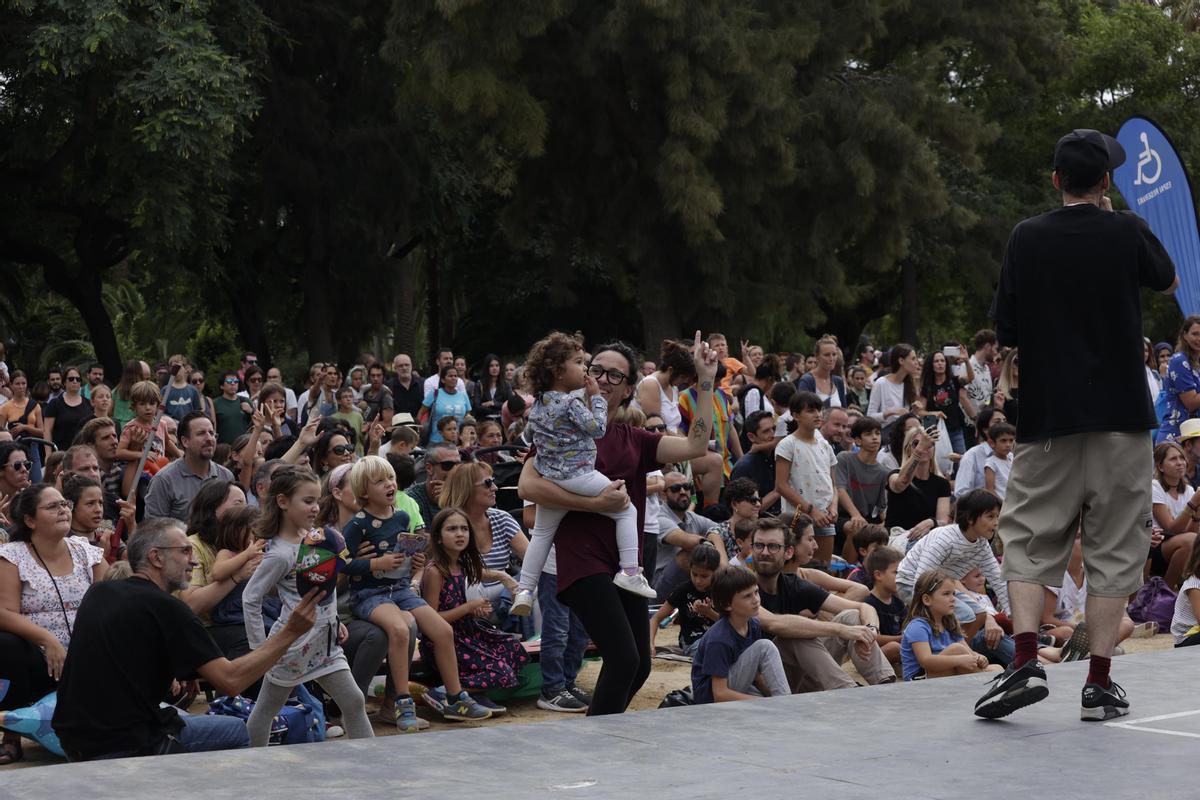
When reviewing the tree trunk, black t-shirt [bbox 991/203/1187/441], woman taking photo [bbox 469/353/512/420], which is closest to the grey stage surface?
black t-shirt [bbox 991/203/1187/441]

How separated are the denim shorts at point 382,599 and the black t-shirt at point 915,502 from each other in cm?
481

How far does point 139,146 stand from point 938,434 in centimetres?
1592

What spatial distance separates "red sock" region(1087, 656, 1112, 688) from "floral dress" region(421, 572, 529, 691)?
4.35m

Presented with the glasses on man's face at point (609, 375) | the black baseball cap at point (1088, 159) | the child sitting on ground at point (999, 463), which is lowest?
→ the child sitting on ground at point (999, 463)

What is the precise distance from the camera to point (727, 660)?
7.83 meters

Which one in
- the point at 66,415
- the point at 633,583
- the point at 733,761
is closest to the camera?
the point at 733,761

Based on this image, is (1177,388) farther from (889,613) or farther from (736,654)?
(736,654)

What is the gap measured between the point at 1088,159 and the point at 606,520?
224 cm

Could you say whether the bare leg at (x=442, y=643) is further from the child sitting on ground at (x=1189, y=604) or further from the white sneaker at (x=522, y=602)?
the child sitting on ground at (x=1189, y=604)

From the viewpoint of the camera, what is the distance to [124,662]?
589cm

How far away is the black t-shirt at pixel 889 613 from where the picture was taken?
989 centimetres

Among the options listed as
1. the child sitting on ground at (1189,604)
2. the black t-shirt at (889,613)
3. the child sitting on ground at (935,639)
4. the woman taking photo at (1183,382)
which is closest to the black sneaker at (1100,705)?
the child sitting on ground at (935,639)

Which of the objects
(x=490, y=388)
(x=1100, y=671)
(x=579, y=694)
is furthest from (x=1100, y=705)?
(x=490, y=388)

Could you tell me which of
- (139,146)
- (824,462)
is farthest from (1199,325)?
(139,146)
